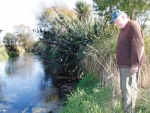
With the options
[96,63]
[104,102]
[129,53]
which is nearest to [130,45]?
[129,53]

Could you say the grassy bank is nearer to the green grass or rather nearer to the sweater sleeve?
the green grass

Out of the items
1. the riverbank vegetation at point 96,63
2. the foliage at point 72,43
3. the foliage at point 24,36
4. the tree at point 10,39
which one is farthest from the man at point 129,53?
the foliage at point 24,36

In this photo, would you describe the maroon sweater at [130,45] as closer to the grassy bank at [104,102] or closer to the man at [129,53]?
the man at [129,53]

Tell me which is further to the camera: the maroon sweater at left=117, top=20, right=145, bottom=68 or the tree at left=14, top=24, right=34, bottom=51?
the tree at left=14, top=24, right=34, bottom=51

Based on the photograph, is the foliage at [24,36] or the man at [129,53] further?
the foliage at [24,36]

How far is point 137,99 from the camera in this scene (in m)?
3.98

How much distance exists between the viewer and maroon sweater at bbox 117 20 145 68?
331 centimetres

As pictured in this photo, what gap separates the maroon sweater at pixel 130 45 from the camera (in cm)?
331

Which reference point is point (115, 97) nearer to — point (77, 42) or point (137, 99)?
point (137, 99)

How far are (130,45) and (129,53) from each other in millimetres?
141

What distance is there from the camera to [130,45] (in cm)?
346

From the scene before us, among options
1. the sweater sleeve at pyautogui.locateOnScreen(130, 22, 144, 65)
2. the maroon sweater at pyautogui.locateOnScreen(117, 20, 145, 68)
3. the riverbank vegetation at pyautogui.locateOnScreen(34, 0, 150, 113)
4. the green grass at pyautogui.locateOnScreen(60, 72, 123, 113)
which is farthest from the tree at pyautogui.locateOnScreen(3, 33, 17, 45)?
the sweater sleeve at pyautogui.locateOnScreen(130, 22, 144, 65)

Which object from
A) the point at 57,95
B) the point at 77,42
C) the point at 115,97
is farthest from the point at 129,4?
the point at 115,97

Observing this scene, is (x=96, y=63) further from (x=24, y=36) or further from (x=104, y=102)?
(x=24, y=36)
